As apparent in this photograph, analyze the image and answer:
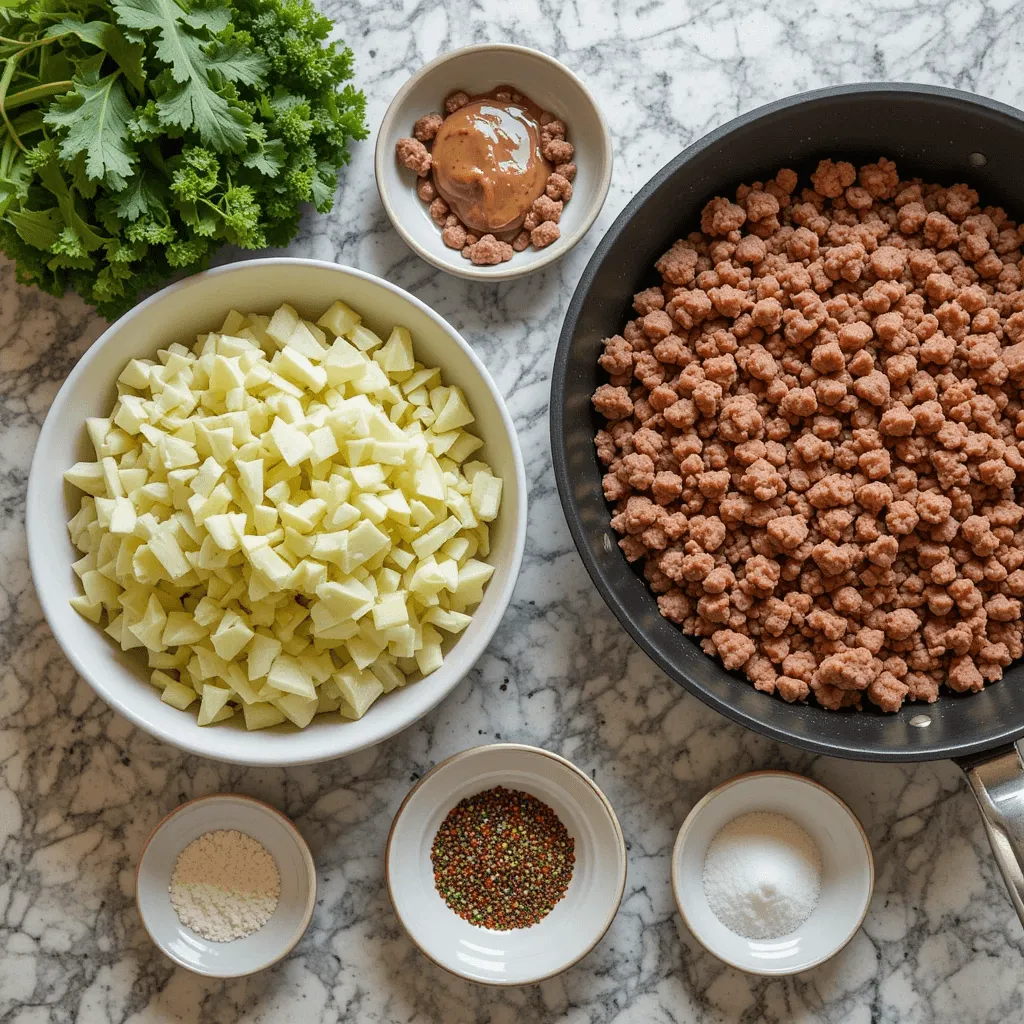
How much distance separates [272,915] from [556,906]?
650 millimetres

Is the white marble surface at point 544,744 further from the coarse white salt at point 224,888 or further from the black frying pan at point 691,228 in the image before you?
the black frying pan at point 691,228

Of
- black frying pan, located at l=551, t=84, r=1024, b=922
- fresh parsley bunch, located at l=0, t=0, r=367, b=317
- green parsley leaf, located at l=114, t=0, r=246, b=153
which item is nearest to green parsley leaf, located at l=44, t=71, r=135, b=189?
fresh parsley bunch, located at l=0, t=0, r=367, b=317

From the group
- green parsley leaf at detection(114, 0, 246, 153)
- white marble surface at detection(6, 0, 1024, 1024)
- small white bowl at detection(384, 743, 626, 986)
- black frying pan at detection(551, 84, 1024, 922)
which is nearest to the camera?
green parsley leaf at detection(114, 0, 246, 153)

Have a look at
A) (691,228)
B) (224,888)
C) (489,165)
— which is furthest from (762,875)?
(489,165)

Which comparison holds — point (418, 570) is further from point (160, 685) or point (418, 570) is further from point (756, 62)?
point (756, 62)

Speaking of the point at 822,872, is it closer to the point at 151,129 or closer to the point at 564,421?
the point at 564,421

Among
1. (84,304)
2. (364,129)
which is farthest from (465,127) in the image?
(84,304)

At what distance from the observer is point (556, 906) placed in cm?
222

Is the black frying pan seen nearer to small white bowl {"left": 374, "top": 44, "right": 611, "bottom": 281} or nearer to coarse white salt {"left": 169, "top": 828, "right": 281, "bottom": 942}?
small white bowl {"left": 374, "top": 44, "right": 611, "bottom": 281}

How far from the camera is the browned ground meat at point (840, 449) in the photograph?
6.42 feet

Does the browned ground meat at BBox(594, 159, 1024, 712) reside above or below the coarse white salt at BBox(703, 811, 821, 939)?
above

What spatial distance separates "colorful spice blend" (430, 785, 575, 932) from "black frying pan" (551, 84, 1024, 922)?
22.5 inches

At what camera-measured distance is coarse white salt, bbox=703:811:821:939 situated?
2.16 meters

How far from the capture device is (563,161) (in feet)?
7.29
